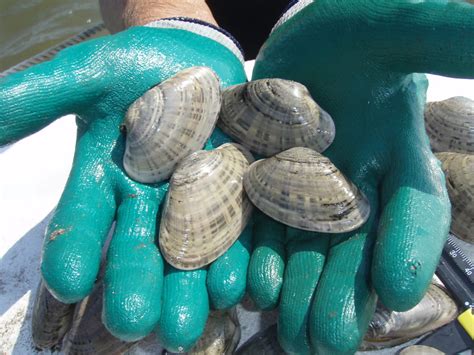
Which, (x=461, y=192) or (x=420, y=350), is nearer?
(x=420, y=350)

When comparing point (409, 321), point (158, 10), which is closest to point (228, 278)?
point (409, 321)

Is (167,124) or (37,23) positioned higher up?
(167,124)

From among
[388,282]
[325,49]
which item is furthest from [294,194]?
[325,49]

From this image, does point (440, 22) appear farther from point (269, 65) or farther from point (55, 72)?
point (55, 72)

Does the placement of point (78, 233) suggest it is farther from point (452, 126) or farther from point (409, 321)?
point (452, 126)

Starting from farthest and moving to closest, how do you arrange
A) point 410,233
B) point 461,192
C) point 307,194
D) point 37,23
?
point 37,23 < point 461,192 < point 307,194 < point 410,233

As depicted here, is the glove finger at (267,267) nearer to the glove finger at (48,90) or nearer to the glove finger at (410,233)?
the glove finger at (410,233)

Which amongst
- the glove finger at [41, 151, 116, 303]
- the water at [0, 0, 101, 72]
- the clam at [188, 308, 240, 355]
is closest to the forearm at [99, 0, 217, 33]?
the glove finger at [41, 151, 116, 303]

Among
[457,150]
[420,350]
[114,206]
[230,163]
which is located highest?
[230,163]
